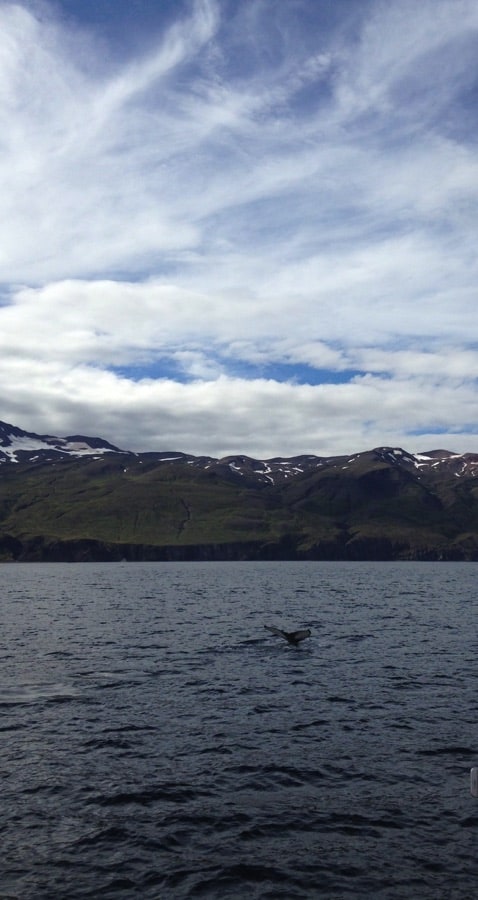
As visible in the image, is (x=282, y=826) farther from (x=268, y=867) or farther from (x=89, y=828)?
(x=89, y=828)

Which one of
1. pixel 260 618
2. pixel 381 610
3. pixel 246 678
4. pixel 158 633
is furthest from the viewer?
pixel 381 610

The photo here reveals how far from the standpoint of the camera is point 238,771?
28.2 m

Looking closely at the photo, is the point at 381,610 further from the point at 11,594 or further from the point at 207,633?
the point at 11,594

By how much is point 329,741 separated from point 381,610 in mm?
68100

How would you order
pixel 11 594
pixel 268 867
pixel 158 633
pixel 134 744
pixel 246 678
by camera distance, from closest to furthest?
pixel 268 867 → pixel 134 744 → pixel 246 678 → pixel 158 633 → pixel 11 594

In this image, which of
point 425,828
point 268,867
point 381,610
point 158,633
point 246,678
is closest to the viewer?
point 268,867

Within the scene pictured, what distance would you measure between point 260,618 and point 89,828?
63.5 metres

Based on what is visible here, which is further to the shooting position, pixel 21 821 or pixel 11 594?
pixel 11 594

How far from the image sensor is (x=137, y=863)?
20406 mm

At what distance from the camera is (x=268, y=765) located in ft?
94.7

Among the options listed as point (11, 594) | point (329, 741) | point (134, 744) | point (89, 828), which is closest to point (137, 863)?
point (89, 828)

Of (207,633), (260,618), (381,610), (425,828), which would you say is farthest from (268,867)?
(381,610)

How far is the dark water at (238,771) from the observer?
65.3 ft

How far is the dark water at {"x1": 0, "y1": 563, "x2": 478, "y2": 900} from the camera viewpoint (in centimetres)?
1989
